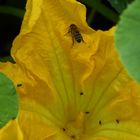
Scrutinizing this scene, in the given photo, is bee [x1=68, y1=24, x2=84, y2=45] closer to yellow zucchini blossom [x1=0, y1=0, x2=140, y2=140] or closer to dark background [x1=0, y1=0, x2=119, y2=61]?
yellow zucchini blossom [x1=0, y1=0, x2=140, y2=140]

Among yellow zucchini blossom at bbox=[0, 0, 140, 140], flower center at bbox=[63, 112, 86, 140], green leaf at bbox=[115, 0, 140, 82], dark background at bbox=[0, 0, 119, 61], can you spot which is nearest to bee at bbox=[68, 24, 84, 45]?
yellow zucchini blossom at bbox=[0, 0, 140, 140]

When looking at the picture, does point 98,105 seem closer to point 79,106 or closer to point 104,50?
point 79,106

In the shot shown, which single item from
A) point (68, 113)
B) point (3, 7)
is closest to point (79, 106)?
point (68, 113)

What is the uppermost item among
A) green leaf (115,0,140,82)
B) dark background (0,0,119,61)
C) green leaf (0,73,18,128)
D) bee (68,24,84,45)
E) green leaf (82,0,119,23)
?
green leaf (115,0,140,82)

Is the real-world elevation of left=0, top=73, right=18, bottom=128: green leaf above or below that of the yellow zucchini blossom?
above

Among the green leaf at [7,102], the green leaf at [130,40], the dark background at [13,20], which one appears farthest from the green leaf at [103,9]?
the green leaf at [130,40]

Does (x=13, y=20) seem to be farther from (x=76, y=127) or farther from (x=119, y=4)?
(x=76, y=127)
